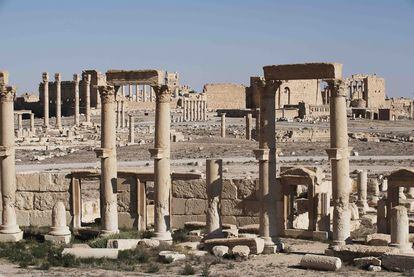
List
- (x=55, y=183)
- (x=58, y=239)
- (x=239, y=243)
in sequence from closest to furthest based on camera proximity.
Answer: (x=239, y=243), (x=58, y=239), (x=55, y=183)

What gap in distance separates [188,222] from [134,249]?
195 inches

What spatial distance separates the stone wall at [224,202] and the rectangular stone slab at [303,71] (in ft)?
17.3

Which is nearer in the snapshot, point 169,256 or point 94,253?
point 169,256

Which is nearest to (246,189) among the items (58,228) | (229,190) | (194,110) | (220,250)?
(229,190)

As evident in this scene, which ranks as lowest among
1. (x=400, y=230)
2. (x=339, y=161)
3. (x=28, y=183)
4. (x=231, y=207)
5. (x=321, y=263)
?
(x=321, y=263)

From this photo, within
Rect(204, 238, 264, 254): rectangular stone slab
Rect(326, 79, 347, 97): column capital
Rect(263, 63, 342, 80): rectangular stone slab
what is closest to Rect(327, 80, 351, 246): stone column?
Rect(326, 79, 347, 97): column capital

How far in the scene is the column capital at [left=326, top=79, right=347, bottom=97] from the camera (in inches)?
846

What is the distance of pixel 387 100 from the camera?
427ft

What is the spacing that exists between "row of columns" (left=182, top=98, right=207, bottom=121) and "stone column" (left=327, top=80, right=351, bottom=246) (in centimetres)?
8200

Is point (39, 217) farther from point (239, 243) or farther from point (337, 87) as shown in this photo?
point (337, 87)

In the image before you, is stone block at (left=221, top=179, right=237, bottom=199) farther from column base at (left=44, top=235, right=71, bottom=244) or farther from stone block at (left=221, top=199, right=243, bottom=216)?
column base at (left=44, top=235, right=71, bottom=244)

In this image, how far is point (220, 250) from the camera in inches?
855

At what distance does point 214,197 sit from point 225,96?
102m

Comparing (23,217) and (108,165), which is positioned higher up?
(108,165)
